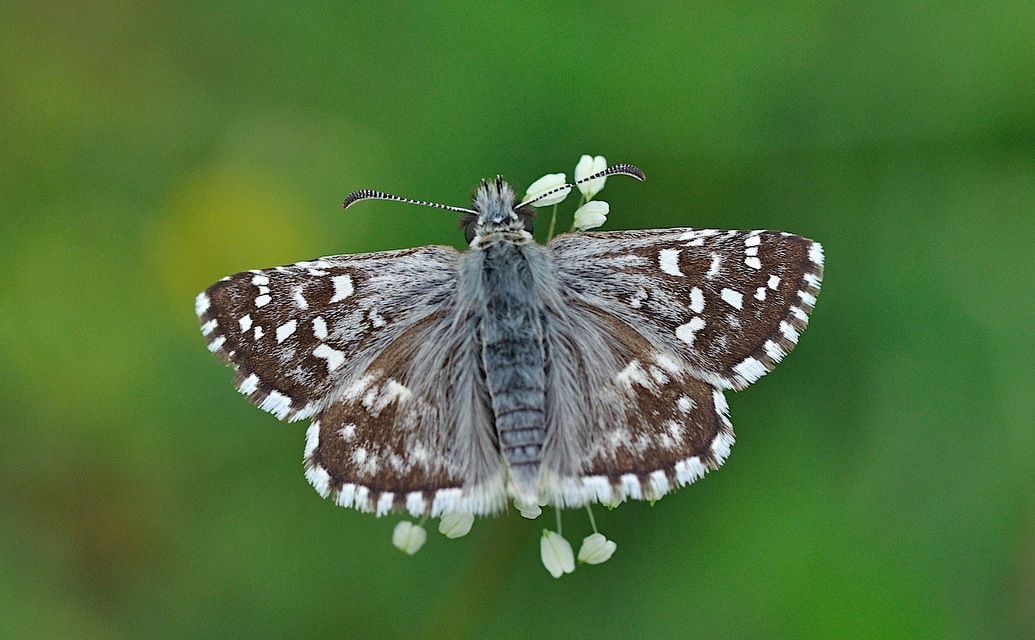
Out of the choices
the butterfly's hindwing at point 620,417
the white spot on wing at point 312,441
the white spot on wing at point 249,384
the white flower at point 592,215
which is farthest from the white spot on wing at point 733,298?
the white spot on wing at point 249,384

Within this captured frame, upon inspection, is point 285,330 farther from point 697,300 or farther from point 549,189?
point 697,300

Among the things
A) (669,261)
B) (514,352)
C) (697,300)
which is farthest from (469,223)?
(697,300)

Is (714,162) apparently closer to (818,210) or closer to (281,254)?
(818,210)

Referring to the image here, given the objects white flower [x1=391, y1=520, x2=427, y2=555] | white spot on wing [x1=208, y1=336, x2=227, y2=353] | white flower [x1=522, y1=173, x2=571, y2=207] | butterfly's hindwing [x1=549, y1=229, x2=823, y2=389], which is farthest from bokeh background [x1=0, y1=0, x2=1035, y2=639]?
white spot on wing [x1=208, y1=336, x2=227, y2=353]

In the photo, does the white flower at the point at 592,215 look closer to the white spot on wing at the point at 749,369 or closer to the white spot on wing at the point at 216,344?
the white spot on wing at the point at 749,369

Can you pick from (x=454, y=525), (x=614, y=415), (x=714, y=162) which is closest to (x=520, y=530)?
(x=454, y=525)

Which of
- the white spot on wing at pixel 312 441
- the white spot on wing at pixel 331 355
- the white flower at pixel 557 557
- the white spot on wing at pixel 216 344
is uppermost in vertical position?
the white spot on wing at pixel 216 344
